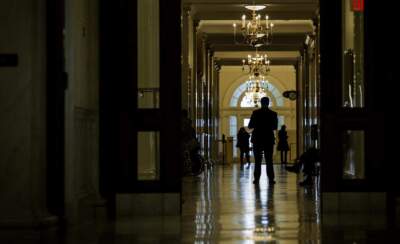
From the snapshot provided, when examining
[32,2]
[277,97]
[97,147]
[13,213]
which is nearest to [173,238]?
[13,213]

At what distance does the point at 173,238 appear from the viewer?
6.51 metres

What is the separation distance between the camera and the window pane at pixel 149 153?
348 inches

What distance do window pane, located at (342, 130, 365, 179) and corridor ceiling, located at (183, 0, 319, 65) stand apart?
12907mm

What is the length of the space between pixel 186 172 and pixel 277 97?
26.8 metres

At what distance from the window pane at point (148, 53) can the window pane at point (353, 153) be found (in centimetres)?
181

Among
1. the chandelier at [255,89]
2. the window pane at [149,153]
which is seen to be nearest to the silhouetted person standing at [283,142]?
the chandelier at [255,89]

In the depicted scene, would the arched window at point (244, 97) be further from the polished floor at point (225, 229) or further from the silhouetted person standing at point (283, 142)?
the polished floor at point (225, 229)

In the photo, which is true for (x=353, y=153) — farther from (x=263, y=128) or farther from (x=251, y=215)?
(x=263, y=128)

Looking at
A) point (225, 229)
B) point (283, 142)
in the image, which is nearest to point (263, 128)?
point (225, 229)

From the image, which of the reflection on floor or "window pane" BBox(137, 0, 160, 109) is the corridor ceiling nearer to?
the reflection on floor

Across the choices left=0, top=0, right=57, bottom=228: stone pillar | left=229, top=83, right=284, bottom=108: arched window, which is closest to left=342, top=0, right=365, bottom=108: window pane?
left=0, top=0, right=57, bottom=228: stone pillar

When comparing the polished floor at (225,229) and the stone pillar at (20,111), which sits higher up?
the stone pillar at (20,111)

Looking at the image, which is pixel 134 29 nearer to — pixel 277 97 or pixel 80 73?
pixel 80 73

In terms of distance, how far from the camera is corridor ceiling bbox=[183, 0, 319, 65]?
22.4m
